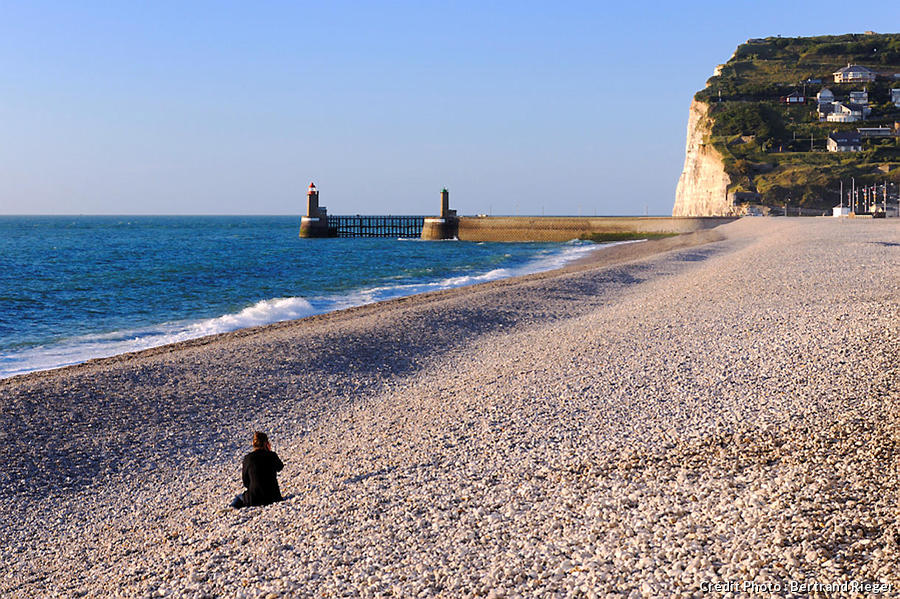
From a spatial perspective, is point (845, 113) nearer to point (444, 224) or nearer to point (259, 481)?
point (444, 224)

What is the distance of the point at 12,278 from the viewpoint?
36.1m

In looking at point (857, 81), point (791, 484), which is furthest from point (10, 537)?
point (857, 81)

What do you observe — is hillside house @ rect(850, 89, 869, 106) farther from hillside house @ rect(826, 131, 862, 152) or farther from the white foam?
the white foam

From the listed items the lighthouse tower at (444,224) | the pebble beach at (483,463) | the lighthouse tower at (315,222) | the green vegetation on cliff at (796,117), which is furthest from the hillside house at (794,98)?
the pebble beach at (483,463)

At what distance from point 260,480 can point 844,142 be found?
10026 centimetres

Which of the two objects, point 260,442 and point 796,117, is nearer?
point 260,442

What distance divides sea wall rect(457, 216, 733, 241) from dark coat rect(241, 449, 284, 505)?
63075 millimetres

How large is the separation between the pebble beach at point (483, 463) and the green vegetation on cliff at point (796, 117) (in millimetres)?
72665

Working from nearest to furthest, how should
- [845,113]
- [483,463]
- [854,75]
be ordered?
[483,463] → [845,113] → [854,75]

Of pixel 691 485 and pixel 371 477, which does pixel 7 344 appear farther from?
pixel 691 485

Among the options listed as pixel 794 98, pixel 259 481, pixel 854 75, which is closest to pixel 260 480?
pixel 259 481

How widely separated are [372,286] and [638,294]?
45.6 ft

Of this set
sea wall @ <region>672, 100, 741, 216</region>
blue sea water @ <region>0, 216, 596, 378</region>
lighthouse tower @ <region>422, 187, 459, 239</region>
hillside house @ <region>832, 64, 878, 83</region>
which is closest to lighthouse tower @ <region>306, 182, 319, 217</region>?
lighthouse tower @ <region>422, 187, 459, 239</region>

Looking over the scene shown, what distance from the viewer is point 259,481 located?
21.5 ft
